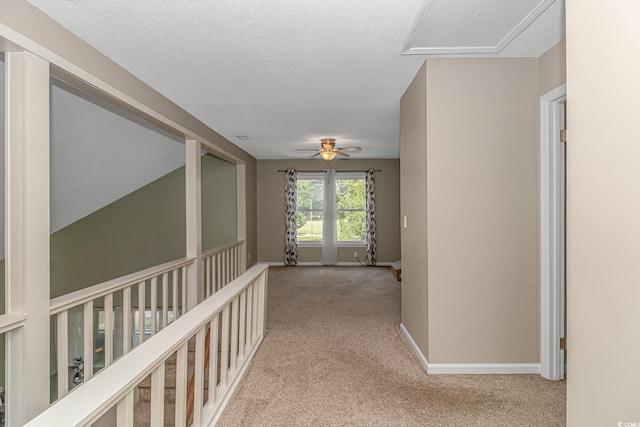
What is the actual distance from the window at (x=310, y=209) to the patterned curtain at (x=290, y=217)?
224 mm

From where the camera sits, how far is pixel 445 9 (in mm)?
2037

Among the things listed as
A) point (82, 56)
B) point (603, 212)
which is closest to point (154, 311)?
point (82, 56)

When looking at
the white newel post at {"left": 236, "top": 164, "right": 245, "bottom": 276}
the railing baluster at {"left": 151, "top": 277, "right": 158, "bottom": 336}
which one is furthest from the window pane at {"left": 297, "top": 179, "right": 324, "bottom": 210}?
the railing baluster at {"left": 151, "top": 277, "right": 158, "bottom": 336}

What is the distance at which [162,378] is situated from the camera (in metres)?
1.30

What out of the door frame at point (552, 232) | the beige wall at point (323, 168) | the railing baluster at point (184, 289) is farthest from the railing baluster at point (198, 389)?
the beige wall at point (323, 168)

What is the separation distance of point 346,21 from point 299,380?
244 centimetres

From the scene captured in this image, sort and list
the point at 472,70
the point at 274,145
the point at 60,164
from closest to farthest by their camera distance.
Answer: the point at 472,70, the point at 60,164, the point at 274,145

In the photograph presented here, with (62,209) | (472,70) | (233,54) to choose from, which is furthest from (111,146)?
(472,70)

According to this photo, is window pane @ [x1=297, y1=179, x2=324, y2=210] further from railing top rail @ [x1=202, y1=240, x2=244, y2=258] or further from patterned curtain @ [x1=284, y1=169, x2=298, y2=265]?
railing top rail @ [x1=202, y1=240, x2=244, y2=258]

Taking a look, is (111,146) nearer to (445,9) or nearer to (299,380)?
(299,380)

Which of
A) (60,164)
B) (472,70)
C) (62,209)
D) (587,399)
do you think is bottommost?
(587,399)

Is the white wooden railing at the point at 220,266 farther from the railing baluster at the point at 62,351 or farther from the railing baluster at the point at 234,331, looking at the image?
the railing baluster at the point at 62,351

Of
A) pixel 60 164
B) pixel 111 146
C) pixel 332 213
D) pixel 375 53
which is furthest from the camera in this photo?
pixel 332 213

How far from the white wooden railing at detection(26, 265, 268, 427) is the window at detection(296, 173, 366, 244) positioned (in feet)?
17.3
